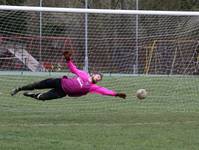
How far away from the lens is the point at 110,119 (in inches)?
567

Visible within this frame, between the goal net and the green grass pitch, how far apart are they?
0.32 ft

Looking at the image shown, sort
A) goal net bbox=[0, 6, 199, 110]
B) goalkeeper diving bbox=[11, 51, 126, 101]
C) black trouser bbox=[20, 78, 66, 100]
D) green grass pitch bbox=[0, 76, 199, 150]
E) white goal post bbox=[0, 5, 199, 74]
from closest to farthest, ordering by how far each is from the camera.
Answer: green grass pitch bbox=[0, 76, 199, 150] < goalkeeper diving bbox=[11, 51, 126, 101] < black trouser bbox=[20, 78, 66, 100] < goal net bbox=[0, 6, 199, 110] < white goal post bbox=[0, 5, 199, 74]

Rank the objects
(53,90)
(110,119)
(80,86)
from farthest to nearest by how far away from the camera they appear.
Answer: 1. (110,119)
2. (53,90)
3. (80,86)

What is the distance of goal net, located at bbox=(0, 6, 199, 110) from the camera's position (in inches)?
785

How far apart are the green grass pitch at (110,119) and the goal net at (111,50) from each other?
0.10 metres

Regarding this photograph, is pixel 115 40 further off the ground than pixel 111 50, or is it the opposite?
pixel 115 40

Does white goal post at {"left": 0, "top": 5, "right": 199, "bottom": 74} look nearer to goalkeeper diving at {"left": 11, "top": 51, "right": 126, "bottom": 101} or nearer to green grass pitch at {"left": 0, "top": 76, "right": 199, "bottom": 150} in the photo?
green grass pitch at {"left": 0, "top": 76, "right": 199, "bottom": 150}

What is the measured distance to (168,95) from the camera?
19.4m

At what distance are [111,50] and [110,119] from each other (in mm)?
7208

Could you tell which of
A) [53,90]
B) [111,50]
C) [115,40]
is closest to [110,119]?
[53,90]

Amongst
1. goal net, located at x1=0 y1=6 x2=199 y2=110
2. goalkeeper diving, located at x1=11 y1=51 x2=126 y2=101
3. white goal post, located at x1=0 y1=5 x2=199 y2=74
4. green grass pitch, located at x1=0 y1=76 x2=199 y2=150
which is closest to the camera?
green grass pitch, located at x1=0 y1=76 x2=199 y2=150

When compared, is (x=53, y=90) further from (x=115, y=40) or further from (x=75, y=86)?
(x=115, y=40)

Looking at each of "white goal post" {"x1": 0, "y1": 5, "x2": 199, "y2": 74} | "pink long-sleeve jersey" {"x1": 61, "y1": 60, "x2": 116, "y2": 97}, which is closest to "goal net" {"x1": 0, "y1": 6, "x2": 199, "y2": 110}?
"white goal post" {"x1": 0, "y1": 5, "x2": 199, "y2": 74}

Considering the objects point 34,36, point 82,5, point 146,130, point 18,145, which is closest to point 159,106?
point 146,130
